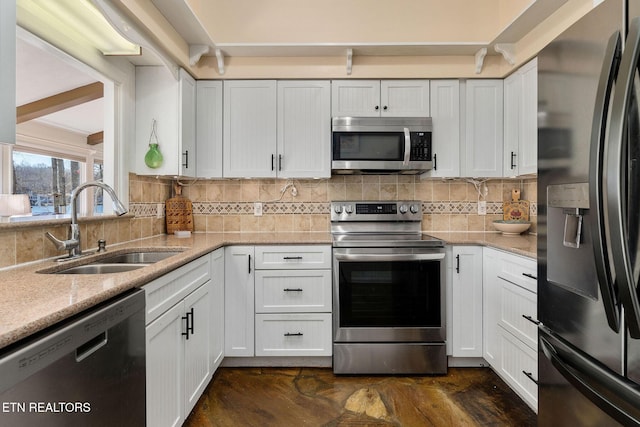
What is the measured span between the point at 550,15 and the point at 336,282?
218cm

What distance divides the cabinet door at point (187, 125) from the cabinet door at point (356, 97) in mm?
1063

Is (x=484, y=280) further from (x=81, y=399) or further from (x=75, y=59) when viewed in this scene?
(x=75, y=59)

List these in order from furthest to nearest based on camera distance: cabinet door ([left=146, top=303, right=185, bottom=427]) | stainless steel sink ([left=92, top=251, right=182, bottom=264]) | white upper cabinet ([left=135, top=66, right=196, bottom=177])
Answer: white upper cabinet ([left=135, top=66, right=196, bottom=177])
stainless steel sink ([left=92, top=251, right=182, bottom=264])
cabinet door ([left=146, top=303, right=185, bottom=427])

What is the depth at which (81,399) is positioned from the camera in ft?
2.96

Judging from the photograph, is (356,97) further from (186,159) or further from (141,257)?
(141,257)

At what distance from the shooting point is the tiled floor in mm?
1850

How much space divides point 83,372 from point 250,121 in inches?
82.1

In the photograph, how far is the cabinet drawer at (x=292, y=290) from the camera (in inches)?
93.0

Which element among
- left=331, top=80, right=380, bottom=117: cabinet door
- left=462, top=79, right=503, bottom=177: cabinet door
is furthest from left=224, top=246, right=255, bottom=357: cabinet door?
left=462, top=79, right=503, bottom=177: cabinet door

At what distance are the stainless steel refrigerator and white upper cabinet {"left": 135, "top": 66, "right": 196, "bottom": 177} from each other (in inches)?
84.4

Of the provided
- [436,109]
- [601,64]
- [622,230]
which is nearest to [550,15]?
[436,109]

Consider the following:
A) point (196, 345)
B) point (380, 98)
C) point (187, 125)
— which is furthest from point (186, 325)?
point (380, 98)

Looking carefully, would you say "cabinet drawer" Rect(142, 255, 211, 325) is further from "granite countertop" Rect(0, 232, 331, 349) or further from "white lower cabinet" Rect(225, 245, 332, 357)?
"white lower cabinet" Rect(225, 245, 332, 357)

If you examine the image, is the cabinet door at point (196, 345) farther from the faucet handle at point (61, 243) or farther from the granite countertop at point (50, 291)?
the faucet handle at point (61, 243)
